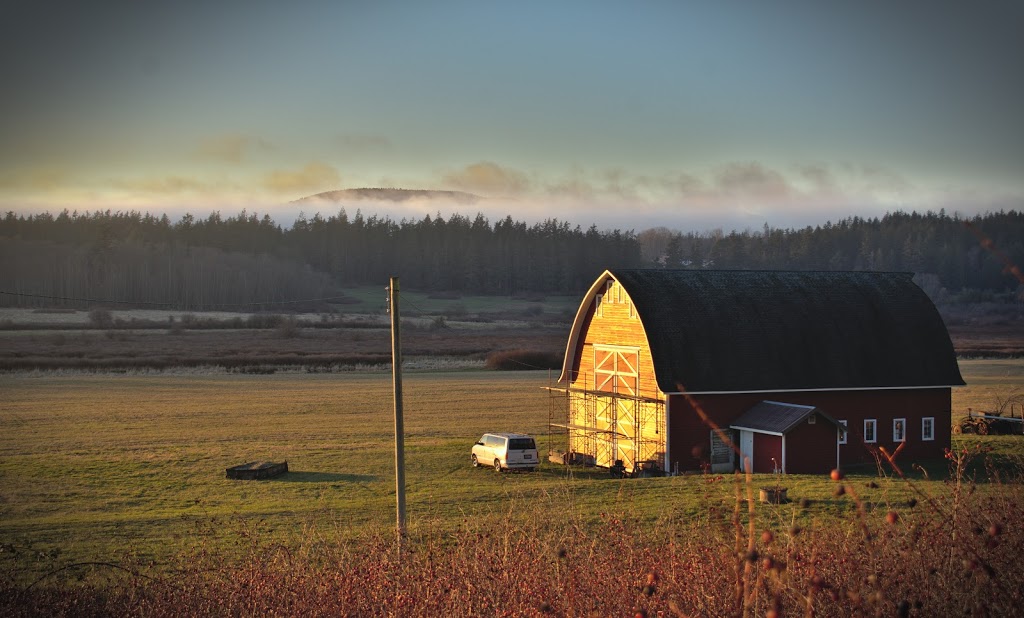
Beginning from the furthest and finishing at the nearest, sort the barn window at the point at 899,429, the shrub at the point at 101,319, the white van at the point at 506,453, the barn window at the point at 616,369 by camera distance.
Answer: the shrub at the point at 101,319, the barn window at the point at 899,429, the barn window at the point at 616,369, the white van at the point at 506,453

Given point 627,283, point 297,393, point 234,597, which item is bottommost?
point 297,393

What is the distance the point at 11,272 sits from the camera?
143 metres

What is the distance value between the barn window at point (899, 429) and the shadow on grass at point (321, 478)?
A: 61.3 feet

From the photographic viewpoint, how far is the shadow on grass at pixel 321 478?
28109mm

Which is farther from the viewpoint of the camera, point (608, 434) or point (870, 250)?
point (870, 250)

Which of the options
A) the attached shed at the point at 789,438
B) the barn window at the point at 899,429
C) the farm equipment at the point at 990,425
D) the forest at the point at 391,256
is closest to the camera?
the attached shed at the point at 789,438

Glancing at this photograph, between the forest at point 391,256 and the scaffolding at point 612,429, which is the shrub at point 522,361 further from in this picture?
the forest at point 391,256

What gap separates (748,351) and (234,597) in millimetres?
25428

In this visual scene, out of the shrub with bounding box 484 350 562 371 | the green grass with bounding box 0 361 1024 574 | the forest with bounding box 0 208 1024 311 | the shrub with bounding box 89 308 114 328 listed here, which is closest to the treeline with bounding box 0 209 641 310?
the forest with bounding box 0 208 1024 311

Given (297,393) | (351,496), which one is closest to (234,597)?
(351,496)

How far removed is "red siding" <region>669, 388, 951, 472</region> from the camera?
3039 centimetres

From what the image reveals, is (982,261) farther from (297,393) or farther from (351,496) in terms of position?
(351,496)

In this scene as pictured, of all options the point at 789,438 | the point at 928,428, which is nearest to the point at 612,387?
the point at 789,438

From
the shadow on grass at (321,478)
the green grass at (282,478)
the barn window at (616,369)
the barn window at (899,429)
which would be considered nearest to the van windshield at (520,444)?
the green grass at (282,478)
